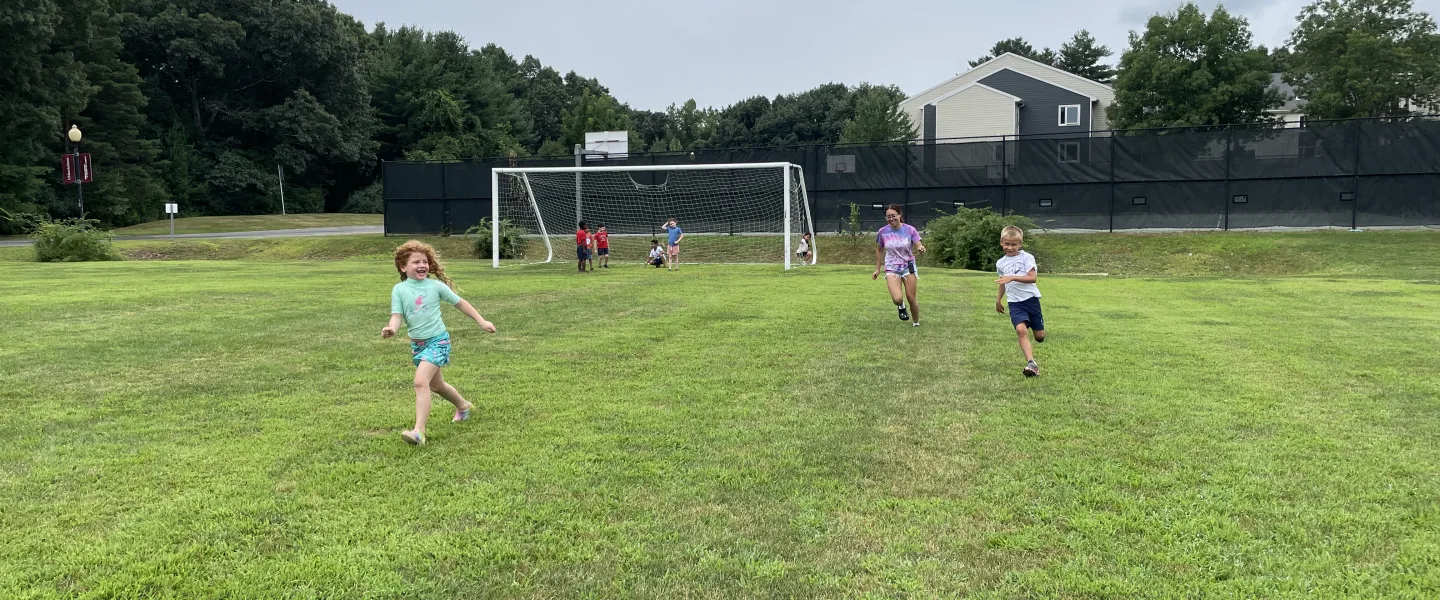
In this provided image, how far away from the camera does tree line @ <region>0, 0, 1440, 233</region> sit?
1548 inches

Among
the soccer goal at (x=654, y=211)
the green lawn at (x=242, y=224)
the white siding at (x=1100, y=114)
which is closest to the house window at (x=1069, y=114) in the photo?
the white siding at (x=1100, y=114)

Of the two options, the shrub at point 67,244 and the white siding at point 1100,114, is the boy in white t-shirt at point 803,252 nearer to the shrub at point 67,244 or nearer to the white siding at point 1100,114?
the shrub at point 67,244

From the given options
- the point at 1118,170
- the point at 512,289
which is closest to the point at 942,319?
the point at 512,289

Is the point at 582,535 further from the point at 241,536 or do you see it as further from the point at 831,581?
the point at 241,536

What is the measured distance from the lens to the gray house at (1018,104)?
44750mm

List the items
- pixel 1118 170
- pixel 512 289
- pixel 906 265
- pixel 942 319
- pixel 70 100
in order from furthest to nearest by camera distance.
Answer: pixel 70 100, pixel 1118 170, pixel 512 289, pixel 942 319, pixel 906 265

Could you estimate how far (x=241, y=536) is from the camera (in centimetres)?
366

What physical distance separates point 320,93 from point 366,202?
7.86m

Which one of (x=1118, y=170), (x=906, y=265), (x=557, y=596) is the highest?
(x=1118, y=170)

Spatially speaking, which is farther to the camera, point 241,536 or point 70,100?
point 70,100

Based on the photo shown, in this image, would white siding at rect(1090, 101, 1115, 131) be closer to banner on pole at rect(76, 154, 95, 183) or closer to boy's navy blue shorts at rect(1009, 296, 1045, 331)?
boy's navy blue shorts at rect(1009, 296, 1045, 331)

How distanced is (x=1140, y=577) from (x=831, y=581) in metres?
1.13

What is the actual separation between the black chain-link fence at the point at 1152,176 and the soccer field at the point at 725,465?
51.9 ft

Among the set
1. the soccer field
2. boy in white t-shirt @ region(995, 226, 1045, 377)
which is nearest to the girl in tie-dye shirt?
the soccer field
